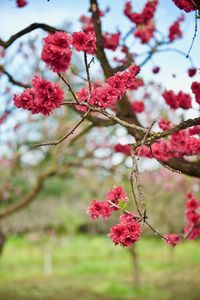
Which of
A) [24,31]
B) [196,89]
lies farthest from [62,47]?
[24,31]

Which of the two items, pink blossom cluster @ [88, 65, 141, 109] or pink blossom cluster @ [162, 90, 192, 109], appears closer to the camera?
pink blossom cluster @ [88, 65, 141, 109]

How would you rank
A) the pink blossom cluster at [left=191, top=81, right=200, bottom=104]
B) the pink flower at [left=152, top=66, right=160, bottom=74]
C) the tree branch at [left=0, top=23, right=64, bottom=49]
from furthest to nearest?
1. the pink flower at [left=152, top=66, right=160, bottom=74]
2. the tree branch at [left=0, top=23, right=64, bottom=49]
3. the pink blossom cluster at [left=191, top=81, right=200, bottom=104]

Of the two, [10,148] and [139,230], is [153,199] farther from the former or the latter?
[139,230]

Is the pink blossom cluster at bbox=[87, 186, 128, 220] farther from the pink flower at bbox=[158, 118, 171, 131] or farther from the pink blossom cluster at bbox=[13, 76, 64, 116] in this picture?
the pink flower at bbox=[158, 118, 171, 131]

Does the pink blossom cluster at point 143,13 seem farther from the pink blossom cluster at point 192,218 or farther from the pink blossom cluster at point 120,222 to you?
the pink blossom cluster at point 120,222

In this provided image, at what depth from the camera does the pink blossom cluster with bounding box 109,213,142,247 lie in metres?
2.31

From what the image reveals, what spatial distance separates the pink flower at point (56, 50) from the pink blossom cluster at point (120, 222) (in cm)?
77

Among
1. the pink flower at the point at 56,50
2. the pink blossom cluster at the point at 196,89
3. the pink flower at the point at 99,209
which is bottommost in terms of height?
the pink flower at the point at 99,209

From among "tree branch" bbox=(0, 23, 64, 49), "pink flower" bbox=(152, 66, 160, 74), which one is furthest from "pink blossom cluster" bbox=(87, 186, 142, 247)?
"pink flower" bbox=(152, 66, 160, 74)

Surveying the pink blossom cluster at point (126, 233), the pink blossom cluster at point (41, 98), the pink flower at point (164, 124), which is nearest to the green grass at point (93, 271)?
the pink flower at point (164, 124)

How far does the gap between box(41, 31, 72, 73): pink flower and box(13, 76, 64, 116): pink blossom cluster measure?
0.34 ft

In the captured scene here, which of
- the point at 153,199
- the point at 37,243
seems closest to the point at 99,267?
the point at 153,199

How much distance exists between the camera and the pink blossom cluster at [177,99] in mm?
4016

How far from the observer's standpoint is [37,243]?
2006 cm
